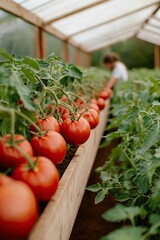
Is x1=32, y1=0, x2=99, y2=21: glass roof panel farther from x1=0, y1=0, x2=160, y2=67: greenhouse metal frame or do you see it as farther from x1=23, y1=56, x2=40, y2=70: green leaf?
x1=23, y1=56, x2=40, y2=70: green leaf

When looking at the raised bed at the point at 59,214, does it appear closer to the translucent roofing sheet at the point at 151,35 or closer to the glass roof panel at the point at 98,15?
the glass roof panel at the point at 98,15

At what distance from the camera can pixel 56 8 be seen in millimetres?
4402

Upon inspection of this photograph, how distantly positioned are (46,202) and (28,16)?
9.80ft

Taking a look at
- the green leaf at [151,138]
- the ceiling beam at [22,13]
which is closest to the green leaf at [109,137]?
the green leaf at [151,138]

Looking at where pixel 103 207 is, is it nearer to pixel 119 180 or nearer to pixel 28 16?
pixel 119 180

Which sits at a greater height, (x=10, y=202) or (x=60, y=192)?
(x=10, y=202)

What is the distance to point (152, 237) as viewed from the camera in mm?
1361

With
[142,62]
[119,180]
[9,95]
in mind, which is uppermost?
[9,95]

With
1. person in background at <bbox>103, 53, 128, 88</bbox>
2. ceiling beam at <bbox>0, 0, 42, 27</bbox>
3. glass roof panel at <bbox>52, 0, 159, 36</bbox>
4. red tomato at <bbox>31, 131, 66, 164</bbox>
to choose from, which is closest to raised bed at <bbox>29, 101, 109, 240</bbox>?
red tomato at <bbox>31, 131, 66, 164</bbox>

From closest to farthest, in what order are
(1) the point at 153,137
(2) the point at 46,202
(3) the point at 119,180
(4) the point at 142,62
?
1. (2) the point at 46,202
2. (1) the point at 153,137
3. (3) the point at 119,180
4. (4) the point at 142,62

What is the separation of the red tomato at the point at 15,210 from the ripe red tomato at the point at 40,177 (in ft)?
0.29

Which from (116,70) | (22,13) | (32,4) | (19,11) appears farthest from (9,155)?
(116,70)

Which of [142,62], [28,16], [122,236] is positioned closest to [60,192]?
[122,236]

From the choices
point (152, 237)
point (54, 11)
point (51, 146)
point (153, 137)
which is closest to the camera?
point (51, 146)
